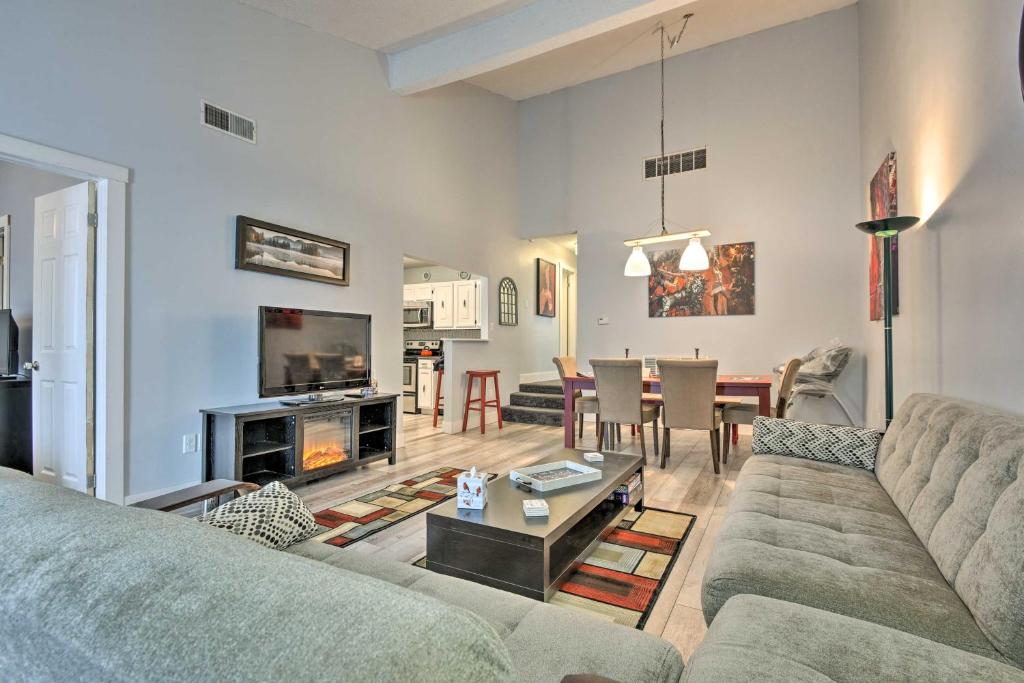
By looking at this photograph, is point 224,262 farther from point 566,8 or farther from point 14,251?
point 566,8

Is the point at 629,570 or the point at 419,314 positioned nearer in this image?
the point at 629,570

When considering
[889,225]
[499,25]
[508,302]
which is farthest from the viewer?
[508,302]

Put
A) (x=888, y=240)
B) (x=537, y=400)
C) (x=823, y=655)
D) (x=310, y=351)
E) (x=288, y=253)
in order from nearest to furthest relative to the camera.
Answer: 1. (x=823, y=655)
2. (x=888, y=240)
3. (x=310, y=351)
4. (x=288, y=253)
5. (x=537, y=400)

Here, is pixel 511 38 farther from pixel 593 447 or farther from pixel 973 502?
pixel 973 502

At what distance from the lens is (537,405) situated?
22.5 feet

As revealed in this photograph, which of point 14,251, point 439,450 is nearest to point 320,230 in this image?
point 439,450

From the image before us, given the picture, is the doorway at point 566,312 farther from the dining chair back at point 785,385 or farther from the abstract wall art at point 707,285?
the dining chair back at point 785,385

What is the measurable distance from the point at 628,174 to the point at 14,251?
21.4 ft

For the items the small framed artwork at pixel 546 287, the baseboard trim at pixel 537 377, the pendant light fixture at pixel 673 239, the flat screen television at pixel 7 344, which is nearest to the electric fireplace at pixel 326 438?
the flat screen television at pixel 7 344

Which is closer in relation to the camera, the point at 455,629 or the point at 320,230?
the point at 455,629

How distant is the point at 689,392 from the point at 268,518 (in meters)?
3.37

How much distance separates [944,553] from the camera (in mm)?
1380

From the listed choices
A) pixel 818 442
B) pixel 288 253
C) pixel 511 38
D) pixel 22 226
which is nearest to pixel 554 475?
pixel 818 442

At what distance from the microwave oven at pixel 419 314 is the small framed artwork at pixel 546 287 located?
1741 millimetres
